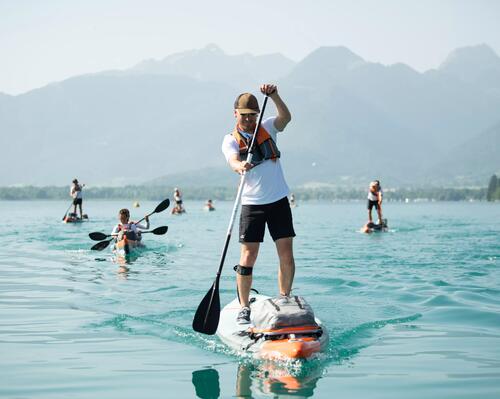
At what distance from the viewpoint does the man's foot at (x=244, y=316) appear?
29.6ft

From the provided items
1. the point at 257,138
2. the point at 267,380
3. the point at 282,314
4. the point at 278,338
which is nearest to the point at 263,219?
the point at 257,138

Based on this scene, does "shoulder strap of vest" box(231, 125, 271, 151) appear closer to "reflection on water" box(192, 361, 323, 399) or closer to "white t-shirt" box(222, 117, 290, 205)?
"white t-shirt" box(222, 117, 290, 205)

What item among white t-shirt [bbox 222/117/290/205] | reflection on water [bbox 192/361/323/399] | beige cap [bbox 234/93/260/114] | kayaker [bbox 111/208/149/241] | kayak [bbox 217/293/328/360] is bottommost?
reflection on water [bbox 192/361/323/399]

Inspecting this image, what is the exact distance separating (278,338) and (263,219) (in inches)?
64.6

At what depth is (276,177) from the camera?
9.01m

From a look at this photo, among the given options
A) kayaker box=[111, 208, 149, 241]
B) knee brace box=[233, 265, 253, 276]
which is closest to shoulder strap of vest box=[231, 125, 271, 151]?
knee brace box=[233, 265, 253, 276]

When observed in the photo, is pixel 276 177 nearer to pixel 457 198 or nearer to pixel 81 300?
pixel 81 300

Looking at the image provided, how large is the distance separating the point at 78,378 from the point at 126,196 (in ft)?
546

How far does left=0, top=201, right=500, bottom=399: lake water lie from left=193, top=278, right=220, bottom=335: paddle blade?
0.18m

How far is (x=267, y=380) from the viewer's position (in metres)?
7.27

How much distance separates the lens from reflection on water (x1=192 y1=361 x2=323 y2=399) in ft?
22.4

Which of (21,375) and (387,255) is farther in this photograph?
(387,255)

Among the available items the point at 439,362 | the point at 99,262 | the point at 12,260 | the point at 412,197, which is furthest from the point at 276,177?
the point at 412,197

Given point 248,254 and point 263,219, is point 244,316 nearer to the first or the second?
point 248,254
